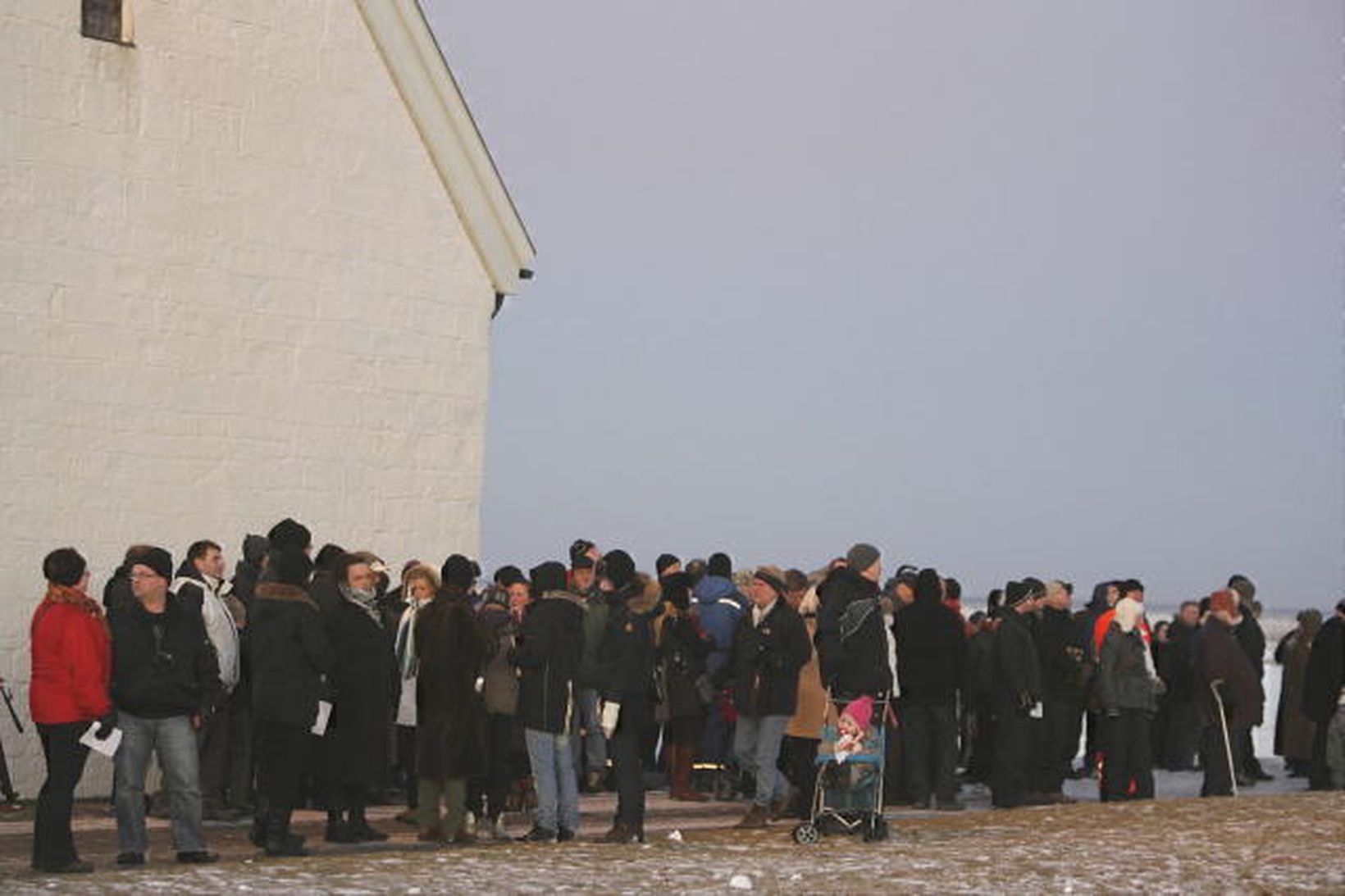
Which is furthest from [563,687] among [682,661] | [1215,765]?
[1215,765]

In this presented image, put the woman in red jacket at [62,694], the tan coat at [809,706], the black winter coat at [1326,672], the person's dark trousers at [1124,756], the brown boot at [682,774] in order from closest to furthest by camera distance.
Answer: the woman in red jacket at [62,694] → the tan coat at [809,706] → the brown boot at [682,774] → the person's dark trousers at [1124,756] → the black winter coat at [1326,672]

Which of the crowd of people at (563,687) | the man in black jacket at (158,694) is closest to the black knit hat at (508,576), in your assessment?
the crowd of people at (563,687)

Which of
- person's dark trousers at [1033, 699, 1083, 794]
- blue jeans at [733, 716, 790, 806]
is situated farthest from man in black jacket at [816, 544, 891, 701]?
person's dark trousers at [1033, 699, 1083, 794]

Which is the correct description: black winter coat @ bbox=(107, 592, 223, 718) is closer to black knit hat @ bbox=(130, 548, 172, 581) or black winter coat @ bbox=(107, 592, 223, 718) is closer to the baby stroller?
black knit hat @ bbox=(130, 548, 172, 581)

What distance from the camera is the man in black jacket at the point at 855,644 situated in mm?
17484

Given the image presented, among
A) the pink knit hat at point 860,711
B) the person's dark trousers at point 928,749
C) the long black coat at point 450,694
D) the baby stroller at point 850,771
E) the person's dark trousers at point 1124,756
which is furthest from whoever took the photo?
the person's dark trousers at point 1124,756

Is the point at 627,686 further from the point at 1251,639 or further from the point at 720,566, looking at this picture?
the point at 1251,639

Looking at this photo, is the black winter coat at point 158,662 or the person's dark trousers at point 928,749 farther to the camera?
the person's dark trousers at point 928,749

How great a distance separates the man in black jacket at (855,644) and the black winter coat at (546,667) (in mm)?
1804

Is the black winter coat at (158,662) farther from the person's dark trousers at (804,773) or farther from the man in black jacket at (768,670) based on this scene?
the person's dark trousers at (804,773)

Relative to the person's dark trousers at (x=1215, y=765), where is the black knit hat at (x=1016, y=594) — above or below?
above

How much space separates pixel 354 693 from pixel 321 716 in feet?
2.75

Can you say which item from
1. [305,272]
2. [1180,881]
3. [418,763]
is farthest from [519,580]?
[1180,881]

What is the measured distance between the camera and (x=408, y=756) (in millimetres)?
20438
